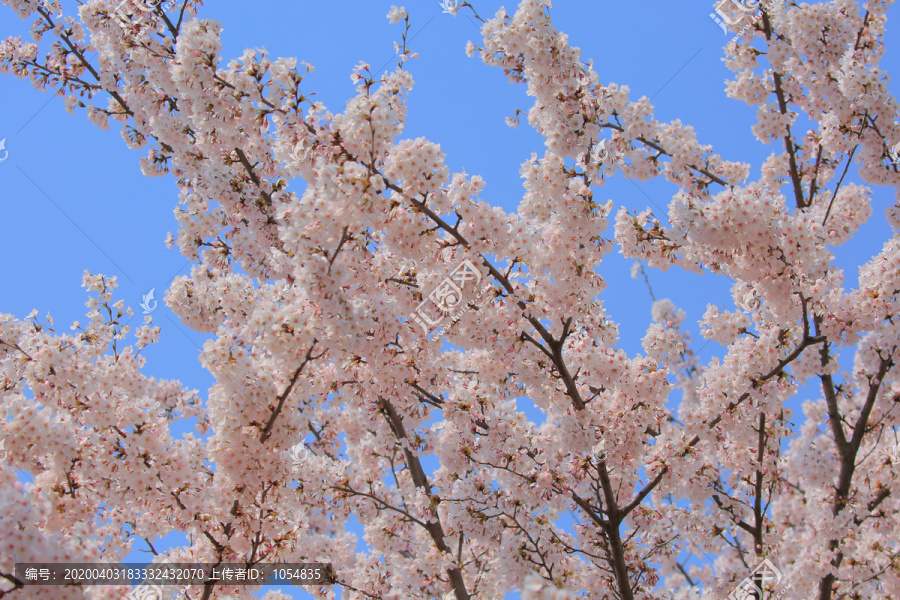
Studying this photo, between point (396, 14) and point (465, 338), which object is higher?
point (396, 14)

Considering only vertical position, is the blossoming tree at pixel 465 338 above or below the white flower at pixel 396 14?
below

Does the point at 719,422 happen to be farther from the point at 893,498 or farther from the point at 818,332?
the point at 893,498

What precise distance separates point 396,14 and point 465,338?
3191mm

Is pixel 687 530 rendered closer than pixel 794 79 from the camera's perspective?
Yes

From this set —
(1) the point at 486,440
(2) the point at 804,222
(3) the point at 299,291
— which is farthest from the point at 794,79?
(3) the point at 299,291

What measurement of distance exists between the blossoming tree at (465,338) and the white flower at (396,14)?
0.08ft

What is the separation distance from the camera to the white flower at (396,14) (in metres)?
5.70

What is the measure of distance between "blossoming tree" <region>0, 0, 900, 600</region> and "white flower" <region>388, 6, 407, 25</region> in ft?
0.08

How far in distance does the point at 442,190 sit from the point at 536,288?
1450mm

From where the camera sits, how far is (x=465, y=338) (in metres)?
5.48

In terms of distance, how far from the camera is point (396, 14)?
18.7 ft

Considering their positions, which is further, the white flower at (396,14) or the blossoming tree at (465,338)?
the white flower at (396,14)

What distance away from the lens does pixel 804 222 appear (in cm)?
541

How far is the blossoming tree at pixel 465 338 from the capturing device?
15.5 feet
